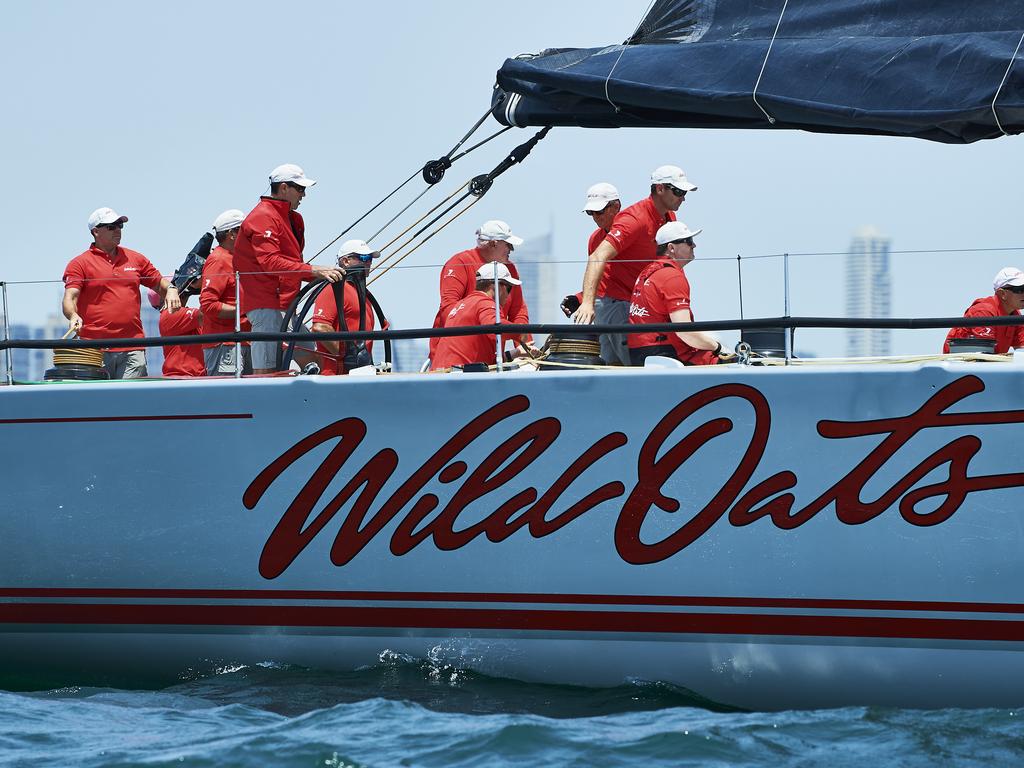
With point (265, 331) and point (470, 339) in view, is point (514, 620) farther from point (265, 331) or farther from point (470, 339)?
point (265, 331)

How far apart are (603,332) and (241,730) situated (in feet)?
7.31

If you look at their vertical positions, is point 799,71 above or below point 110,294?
above

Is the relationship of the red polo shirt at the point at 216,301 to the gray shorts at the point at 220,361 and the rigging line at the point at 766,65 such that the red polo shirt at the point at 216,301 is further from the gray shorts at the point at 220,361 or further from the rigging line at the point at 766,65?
the rigging line at the point at 766,65

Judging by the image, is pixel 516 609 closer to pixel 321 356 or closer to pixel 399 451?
pixel 399 451

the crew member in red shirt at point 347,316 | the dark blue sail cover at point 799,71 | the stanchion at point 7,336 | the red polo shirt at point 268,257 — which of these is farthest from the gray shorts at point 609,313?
the stanchion at point 7,336

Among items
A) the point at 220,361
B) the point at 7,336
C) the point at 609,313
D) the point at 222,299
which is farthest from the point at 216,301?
the point at 609,313

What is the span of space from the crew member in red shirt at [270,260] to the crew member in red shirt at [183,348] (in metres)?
0.69

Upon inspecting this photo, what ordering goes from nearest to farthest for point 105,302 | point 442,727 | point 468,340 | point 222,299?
1. point 442,727
2. point 468,340
3. point 222,299
4. point 105,302

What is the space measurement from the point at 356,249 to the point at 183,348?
1.15m

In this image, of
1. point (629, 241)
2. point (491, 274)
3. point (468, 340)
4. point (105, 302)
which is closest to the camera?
point (468, 340)

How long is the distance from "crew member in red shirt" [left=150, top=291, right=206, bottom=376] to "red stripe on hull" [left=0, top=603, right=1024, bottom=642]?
1476 millimetres

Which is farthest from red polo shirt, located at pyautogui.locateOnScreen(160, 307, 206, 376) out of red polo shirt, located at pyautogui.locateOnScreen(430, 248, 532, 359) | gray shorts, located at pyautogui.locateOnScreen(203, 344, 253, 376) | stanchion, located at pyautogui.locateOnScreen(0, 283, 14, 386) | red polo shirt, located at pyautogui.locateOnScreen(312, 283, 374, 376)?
red polo shirt, located at pyautogui.locateOnScreen(430, 248, 532, 359)

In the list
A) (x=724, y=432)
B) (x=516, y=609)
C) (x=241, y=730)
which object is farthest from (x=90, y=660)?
(x=724, y=432)

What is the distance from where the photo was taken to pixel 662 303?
6234mm
